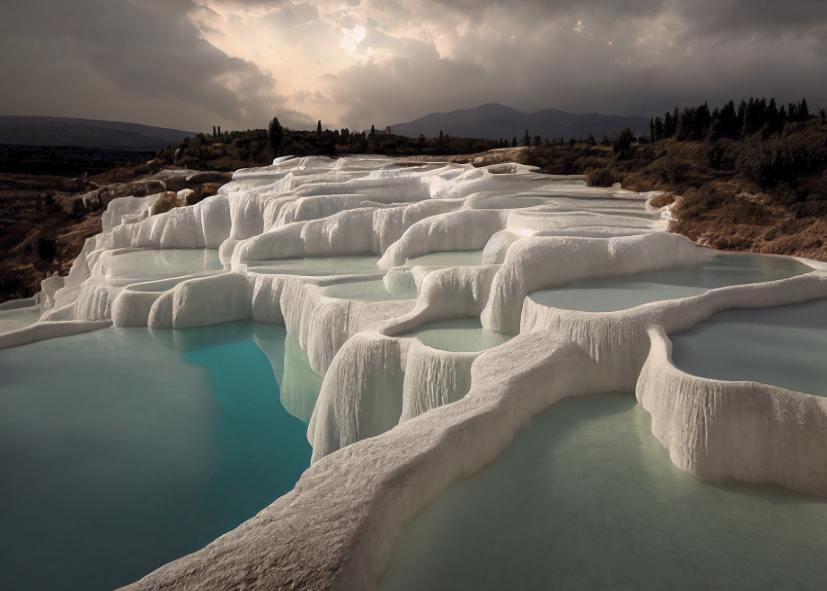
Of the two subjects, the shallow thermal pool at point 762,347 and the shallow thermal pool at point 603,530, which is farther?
the shallow thermal pool at point 762,347

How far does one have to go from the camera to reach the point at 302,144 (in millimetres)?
35219

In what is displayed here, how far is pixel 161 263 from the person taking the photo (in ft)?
56.4

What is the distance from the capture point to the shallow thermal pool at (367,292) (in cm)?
944

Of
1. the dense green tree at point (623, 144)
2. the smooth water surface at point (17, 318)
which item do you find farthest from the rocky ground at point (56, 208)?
the dense green tree at point (623, 144)

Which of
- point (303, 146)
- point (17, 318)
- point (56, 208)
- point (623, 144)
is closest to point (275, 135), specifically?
point (303, 146)

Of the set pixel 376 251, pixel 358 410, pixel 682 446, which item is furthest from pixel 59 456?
pixel 376 251

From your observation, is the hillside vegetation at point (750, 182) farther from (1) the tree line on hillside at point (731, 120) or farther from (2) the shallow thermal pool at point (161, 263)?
(2) the shallow thermal pool at point (161, 263)

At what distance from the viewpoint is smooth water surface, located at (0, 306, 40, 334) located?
18.3 m

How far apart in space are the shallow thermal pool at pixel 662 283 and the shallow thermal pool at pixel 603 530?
7.90 feet

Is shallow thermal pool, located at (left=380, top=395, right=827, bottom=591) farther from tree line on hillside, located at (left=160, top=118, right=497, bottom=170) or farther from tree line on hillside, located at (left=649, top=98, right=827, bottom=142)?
tree line on hillside, located at (left=160, top=118, right=497, bottom=170)

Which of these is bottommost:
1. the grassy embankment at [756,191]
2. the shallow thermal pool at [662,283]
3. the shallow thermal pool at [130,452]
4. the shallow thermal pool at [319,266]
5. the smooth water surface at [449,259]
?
the shallow thermal pool at [130,452]

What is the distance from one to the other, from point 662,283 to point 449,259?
422 centimetres

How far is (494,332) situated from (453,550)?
437cm

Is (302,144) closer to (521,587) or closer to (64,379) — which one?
(64,379)
